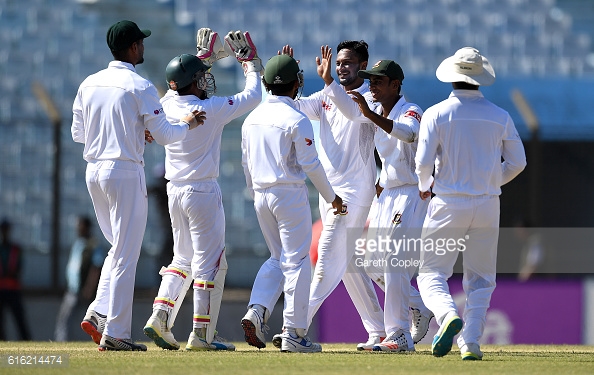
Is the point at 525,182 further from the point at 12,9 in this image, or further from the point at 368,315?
the point at 12,9

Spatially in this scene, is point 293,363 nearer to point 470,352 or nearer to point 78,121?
point 470,352

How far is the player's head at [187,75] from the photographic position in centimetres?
810

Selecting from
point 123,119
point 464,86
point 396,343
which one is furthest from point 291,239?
point 464,86

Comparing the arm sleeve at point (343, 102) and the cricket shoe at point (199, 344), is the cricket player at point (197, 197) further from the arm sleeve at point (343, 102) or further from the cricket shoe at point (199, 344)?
the arm sleeve at point (343, 102)

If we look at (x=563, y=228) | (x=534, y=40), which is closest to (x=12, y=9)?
(x=534, y=40)

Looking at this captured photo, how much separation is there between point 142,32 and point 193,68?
0.45 meters

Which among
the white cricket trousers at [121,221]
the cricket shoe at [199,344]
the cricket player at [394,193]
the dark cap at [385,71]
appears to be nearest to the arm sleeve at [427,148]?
the cricket player at [394,193]

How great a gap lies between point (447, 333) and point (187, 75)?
2.61m

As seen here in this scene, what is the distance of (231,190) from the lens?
14.4 meters

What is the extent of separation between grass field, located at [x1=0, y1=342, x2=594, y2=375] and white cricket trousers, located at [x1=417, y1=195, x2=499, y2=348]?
1.18ft

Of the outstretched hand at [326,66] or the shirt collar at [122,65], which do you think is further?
the outstretched hand at [326,66]

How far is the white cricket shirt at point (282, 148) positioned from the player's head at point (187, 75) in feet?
1.49

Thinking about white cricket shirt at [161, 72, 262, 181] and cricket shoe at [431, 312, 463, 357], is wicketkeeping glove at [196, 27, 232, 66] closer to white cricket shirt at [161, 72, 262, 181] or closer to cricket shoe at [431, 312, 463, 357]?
white cricket shirt at [161, 72, 262, 181]

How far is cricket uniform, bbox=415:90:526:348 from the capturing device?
7605 mm
